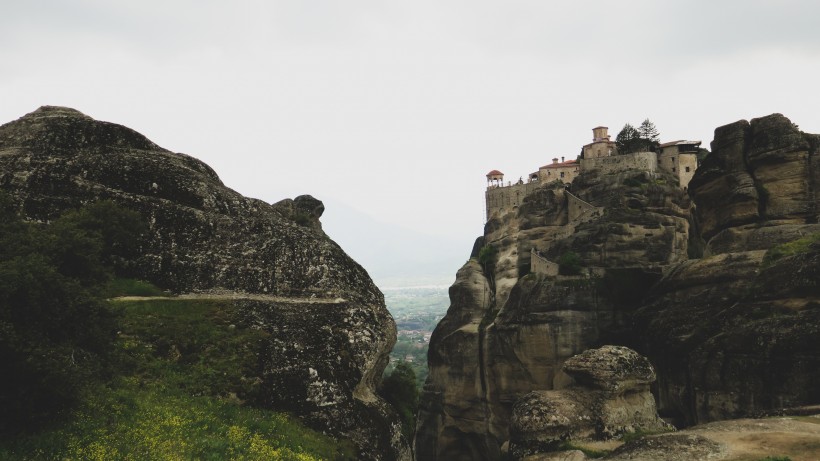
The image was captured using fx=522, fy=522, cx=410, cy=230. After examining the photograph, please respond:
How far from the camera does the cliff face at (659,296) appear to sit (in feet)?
108

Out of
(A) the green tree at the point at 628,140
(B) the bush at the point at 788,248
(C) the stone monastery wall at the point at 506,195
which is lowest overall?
(B) the bush at the point at 788,248

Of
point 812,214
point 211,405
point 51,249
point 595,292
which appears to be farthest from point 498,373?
point 51,249

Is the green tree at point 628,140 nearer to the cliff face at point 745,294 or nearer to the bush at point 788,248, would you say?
the cliff face at point 745,294

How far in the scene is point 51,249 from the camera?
17.4 metres

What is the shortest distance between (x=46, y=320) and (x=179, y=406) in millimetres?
4906

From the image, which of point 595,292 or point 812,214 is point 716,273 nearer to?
point 812,214

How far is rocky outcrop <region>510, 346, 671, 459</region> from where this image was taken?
25594 mm

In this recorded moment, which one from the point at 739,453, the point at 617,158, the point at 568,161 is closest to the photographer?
the point at 739,453

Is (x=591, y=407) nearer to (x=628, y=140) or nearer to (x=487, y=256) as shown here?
(x=487, y=256)

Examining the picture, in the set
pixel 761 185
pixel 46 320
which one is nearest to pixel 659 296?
pixel 761 185

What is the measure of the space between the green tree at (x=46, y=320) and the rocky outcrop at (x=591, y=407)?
19.2 m

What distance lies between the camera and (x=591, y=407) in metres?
26.5

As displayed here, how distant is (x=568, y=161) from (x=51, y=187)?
279 ft

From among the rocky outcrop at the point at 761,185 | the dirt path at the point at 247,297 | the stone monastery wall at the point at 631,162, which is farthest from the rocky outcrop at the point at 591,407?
the stone monastery wall at the point at 631,162
